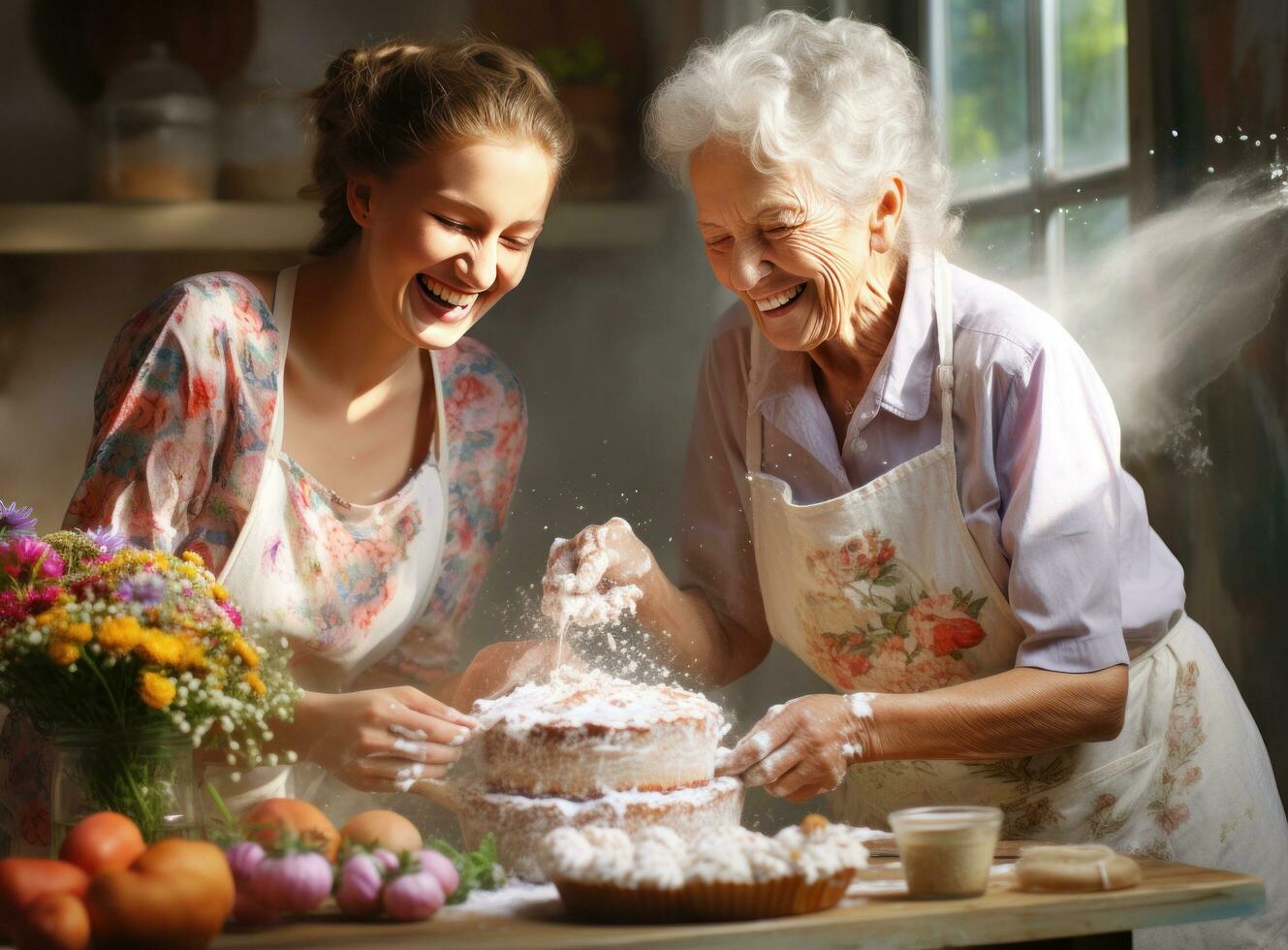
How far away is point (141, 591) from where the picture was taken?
4.01 feet

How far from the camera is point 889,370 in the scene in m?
1.61

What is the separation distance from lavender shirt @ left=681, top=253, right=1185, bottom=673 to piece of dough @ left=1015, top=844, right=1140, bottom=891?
30 cm

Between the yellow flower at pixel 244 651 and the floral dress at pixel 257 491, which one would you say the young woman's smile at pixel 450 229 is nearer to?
the floral dress at pixel 257 491

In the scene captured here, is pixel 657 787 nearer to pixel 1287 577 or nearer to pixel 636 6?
pixel 1287 577

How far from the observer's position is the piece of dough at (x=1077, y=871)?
115cm

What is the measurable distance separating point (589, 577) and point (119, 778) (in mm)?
573

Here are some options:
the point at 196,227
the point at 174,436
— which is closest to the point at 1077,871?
the point at 174,436

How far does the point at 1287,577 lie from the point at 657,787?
1.01 m

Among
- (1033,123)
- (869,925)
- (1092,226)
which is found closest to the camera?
(869,925)

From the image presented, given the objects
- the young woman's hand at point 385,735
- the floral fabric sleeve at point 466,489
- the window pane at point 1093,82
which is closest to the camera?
the young woman's hand at point 385,735

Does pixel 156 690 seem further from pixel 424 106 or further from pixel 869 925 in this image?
pixel 424 106

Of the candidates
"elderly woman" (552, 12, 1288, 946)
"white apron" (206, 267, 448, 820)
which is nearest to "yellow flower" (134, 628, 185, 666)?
"white apron" (206, 267, 448, 820)

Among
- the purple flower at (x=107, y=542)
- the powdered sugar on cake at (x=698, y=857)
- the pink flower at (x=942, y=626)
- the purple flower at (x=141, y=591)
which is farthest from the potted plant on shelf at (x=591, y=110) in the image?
the powdered sugar on cake at (x=698, y=857)

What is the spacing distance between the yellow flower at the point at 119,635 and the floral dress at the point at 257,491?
373mm
